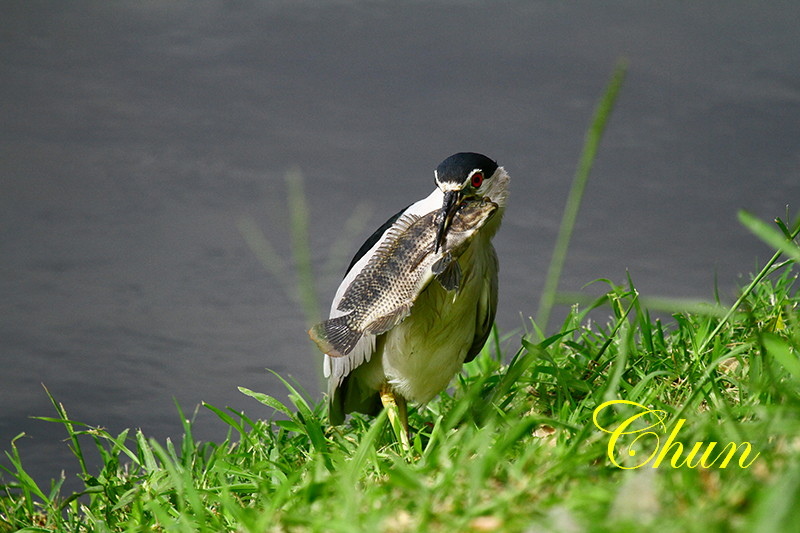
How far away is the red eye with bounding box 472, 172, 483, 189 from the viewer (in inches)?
102

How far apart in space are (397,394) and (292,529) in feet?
4.81

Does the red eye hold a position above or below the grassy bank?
above

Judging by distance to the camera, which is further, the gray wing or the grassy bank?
the gray wing

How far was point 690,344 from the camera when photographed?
3018mm

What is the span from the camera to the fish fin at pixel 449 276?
2373 mm

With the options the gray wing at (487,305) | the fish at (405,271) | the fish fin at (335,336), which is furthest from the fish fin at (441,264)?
the gray wing at (487,305)

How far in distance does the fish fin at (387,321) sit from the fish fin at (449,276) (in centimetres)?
13

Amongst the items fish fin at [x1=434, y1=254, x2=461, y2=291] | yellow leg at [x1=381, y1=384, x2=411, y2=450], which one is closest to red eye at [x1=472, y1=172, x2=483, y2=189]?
fish fin at [x1=434, y1=254, x2=461, y2=291]

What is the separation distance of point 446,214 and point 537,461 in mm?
922

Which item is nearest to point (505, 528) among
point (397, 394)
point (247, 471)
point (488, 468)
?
point (488, 468)

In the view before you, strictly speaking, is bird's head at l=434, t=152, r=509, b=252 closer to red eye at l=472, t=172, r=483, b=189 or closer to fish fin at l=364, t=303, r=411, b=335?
red eye at l=472, t=172, r=483, b=189

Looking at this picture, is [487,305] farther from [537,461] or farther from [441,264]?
[537,461]

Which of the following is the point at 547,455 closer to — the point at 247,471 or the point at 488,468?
the point at 488,468

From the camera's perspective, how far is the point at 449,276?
7.89 ft
